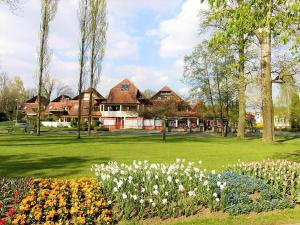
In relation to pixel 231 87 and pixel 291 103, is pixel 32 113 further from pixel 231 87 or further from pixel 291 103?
pixel 231 87

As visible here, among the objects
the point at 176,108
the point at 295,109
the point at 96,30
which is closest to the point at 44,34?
the point at 96,30

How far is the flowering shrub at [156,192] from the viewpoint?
7102 millimetres

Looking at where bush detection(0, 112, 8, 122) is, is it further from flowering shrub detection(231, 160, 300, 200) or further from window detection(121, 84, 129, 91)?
flowering shrub detection(231, 160, 300, 200)

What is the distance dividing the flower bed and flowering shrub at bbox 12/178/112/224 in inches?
16.3

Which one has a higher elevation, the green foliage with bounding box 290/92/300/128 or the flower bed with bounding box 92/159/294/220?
the green foliage with bounding box 290/92/300/128

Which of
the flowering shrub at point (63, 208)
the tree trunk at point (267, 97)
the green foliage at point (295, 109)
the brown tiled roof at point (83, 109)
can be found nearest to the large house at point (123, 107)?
the brown tiled roof at point (83, 109)

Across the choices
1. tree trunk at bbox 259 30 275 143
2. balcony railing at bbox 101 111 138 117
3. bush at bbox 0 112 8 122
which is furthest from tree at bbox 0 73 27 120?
tree trunk at bbox 259 30 275 143

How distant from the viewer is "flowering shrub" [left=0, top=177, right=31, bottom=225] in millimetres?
6781

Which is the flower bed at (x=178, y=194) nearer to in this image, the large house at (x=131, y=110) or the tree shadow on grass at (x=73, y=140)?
the tree shadow on grass at (x=73, y=140)

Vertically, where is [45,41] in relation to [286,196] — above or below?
above

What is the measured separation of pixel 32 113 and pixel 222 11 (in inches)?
3651

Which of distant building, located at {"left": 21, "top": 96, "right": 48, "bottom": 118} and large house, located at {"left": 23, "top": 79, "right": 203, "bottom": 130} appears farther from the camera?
distant building, located at {"left": 21, "top": 96, "right": 48, "bottom": 118}

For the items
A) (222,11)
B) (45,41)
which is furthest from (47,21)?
(222,11)

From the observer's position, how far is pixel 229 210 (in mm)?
7465
